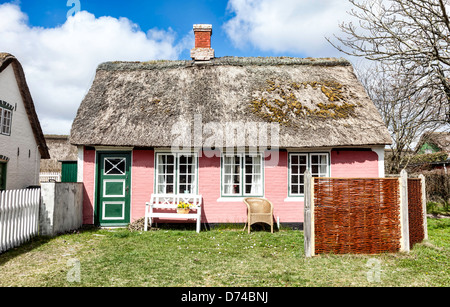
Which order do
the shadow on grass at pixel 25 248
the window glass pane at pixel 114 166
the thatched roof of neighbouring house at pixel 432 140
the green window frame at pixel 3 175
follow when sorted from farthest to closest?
the thatched roof of neighbouring house at pixel 432 140, the green window frame at pixel 3 175, the window glass pane at pixel 114 166, the shadow on grass at pixel 25 248

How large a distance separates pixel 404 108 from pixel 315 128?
26.0 feet

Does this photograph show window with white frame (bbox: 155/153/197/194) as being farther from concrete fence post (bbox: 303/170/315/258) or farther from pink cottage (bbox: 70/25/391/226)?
concrete fence post (bbox: 303/170/315/258)

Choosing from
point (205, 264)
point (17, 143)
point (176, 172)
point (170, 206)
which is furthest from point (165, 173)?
point (17, 143)

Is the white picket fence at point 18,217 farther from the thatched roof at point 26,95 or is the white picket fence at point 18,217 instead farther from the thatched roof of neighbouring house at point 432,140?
the thatched roof of neighbouring house at point 432,140

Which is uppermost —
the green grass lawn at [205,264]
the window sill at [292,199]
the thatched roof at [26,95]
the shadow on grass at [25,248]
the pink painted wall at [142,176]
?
the thatched roof at [26,95]

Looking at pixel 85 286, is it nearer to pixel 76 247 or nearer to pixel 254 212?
pixel 76 247

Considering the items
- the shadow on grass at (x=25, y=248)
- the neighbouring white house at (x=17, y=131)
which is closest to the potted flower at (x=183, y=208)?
the shadow on grass at (x=25, y=248)

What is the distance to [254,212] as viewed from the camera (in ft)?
28.9

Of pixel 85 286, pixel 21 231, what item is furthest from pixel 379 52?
pixel 21 231

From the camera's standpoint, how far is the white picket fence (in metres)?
6.23

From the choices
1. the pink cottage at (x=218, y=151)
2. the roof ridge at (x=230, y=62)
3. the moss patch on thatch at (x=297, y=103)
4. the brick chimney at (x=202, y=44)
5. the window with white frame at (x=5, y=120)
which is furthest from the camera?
the window with white frame at (x=5, y=120)

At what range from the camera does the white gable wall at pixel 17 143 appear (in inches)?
483

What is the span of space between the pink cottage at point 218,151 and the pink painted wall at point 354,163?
3cm

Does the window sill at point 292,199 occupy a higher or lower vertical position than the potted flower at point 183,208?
higher
